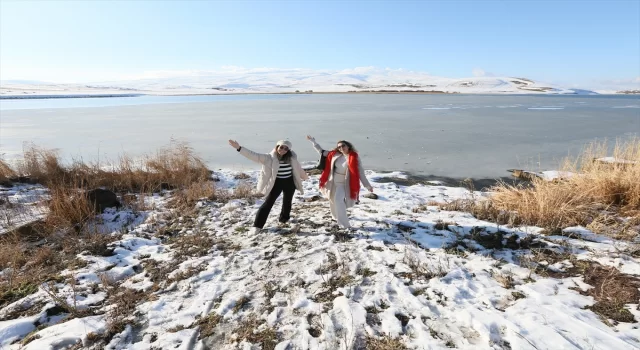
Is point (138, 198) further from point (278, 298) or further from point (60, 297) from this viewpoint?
point (278, 298)

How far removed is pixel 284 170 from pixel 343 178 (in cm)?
88

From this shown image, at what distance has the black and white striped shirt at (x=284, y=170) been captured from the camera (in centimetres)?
485

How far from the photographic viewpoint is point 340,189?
475 centimetres

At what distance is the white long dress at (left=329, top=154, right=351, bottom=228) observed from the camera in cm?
471

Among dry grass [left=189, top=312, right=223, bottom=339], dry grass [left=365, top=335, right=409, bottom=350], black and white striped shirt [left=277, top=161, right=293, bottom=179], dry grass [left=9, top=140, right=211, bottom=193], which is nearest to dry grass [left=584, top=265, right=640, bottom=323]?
dry grass [left=365, top=335, right=409, bottom=350]

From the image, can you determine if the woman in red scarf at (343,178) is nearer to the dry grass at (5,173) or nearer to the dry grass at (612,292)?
the dry grass at (612,292)

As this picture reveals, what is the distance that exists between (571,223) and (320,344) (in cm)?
404

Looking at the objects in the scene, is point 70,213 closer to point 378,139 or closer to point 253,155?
point 253,155

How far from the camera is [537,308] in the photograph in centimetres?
273

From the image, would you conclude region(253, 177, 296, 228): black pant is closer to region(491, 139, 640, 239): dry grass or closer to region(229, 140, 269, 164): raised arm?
region(229, 140, 269, 164): raised arm

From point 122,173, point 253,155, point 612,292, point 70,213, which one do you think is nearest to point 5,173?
point 122,173

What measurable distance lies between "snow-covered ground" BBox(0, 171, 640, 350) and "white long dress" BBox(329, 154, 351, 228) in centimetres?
22

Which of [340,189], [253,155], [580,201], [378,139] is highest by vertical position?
[253,155]

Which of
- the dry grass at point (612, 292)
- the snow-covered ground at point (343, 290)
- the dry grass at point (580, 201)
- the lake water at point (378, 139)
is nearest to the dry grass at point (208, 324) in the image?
the snow-covered ground at point (343, 290)
